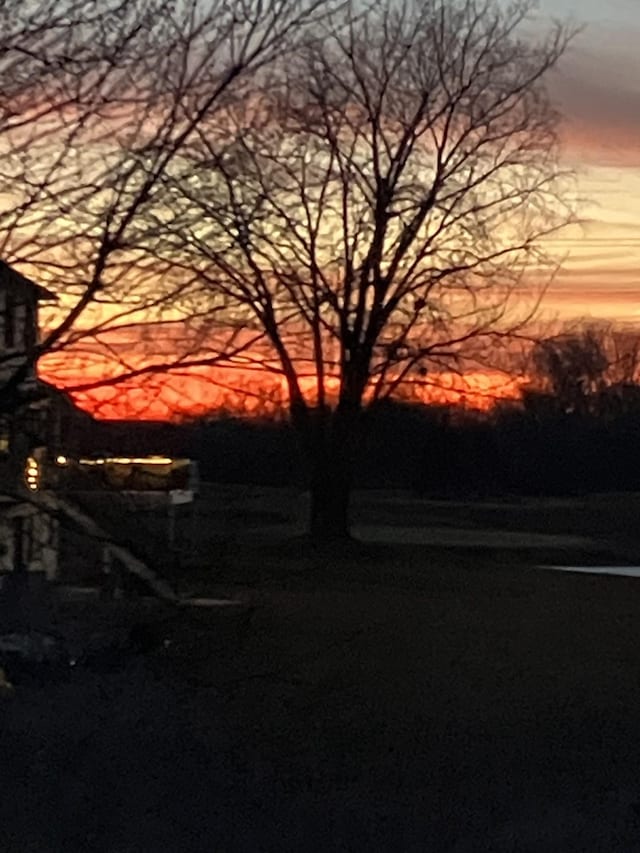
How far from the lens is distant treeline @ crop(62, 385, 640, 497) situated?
49250 mm

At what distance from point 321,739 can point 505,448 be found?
1924 inches

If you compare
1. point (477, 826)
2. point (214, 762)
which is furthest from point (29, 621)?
point (477, 826)

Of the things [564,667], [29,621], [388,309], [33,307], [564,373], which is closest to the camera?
[33,307]

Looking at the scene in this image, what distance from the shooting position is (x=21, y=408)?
12.8 m

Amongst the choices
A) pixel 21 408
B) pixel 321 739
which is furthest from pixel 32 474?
pixel 321 739

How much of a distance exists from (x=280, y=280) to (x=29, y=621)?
463 centimetres

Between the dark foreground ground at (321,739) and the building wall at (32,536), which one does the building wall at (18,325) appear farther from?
the dark foreground ground at (321,739)

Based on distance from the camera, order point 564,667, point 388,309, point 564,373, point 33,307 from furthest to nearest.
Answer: point 564,373, point 388,309, point 564,667, point 33,307

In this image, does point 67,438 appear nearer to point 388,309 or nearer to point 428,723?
point 428,723

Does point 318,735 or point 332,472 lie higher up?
point 332,472

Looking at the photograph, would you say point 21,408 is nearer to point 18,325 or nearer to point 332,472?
point 18,325

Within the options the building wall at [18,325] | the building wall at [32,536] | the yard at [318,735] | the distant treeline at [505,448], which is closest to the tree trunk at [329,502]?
the distant treeline at [505,448]

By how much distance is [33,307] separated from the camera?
1210cm

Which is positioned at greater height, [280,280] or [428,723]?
[280,280]
